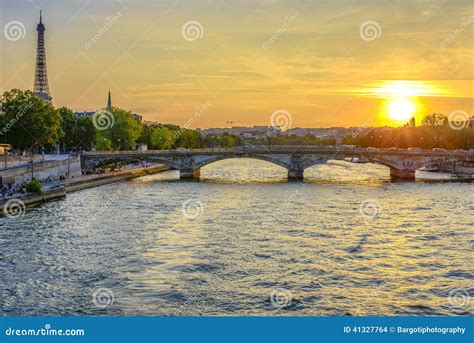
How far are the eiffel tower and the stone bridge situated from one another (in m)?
29.4

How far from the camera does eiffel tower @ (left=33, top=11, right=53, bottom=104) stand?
260 feet

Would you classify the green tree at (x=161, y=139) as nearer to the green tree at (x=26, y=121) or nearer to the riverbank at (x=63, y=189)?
the riverbank at (x=63, y=189)

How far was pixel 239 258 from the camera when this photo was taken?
19641 mm

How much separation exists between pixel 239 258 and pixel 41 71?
Result: 237 feet

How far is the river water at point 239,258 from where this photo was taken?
1489 cm

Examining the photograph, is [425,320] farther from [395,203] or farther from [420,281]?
[395,203]

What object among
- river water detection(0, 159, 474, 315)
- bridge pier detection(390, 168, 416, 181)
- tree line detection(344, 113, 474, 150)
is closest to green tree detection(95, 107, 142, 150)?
bridge pier detection(390, 168, 416, 181)

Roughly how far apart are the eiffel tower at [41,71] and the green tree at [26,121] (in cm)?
2663

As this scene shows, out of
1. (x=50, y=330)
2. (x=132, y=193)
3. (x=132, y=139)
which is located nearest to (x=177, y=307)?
(x=50, y=330)

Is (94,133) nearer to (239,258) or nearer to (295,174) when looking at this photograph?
(295,174)

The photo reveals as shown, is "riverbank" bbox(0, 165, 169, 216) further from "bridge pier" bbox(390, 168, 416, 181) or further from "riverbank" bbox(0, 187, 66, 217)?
"bridge pier" bbox(390, 168, 416, 181)

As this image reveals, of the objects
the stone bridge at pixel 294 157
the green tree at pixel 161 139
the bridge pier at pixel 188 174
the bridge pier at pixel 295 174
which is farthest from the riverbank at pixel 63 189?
the green tree at pixel 161 139

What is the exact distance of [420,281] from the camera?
17.1m

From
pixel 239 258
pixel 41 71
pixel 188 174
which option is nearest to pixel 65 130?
pixel 188 174
